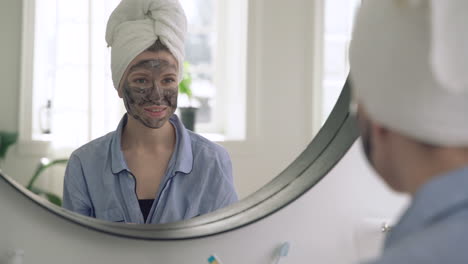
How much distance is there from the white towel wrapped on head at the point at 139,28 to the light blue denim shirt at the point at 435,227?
18.7 inches

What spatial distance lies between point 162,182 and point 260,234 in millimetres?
184

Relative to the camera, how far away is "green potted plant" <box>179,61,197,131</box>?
88 centimetres

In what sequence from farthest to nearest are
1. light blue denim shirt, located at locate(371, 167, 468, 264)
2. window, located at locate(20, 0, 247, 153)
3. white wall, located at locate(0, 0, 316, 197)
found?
white wall, located at locate(0, 0, 316, 197) → window, located at locate(20, 0, 247, 153) → light blue denim shirt, located at locate(371, 167, 468, 264)

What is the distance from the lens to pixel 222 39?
90 centimetres

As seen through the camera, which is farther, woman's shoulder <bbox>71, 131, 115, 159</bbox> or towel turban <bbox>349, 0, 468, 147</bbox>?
woman's shoulder <bbox>71, 131, 115, 159</bbox>

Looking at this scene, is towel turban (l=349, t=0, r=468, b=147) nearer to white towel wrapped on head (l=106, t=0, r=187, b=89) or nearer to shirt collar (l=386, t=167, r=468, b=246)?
shirt collar (l=386, t=167, r=468, b=246)

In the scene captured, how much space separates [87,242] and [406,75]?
1.84 ft

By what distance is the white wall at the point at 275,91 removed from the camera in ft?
3.11

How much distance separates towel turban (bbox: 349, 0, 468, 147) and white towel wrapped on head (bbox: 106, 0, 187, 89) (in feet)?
1.39

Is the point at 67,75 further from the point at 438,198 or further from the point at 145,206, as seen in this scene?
the point at 438,198

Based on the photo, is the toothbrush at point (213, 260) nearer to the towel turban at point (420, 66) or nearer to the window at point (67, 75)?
the window at point (67, 75)

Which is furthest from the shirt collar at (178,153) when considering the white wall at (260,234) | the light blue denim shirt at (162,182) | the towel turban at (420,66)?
the towel turban at (420,66)

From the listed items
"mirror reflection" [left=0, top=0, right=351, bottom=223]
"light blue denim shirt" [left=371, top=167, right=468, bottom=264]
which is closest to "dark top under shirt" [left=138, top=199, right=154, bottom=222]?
→ "mirror reflection" [left=0, top=0, right=351, bottom=223]

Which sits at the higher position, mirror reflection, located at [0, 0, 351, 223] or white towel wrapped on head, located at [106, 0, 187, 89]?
white towel wrapped on head, located at [106, 0, 187, 89]
